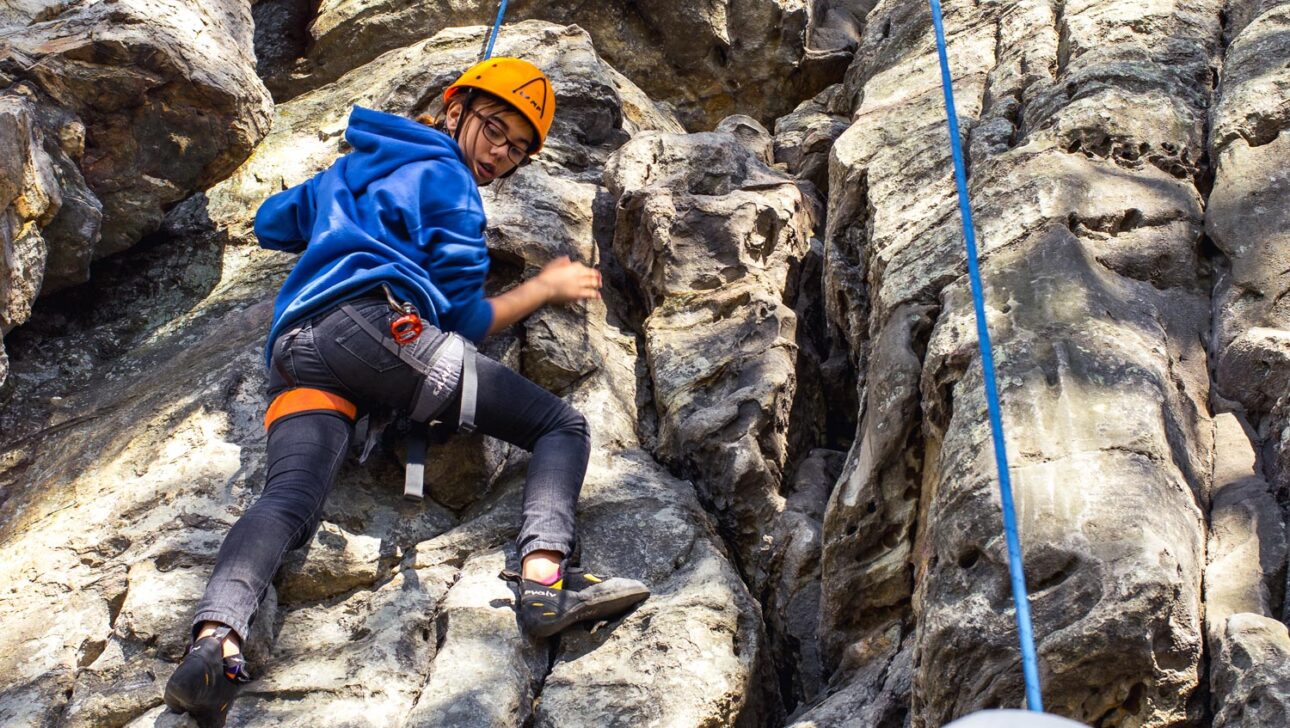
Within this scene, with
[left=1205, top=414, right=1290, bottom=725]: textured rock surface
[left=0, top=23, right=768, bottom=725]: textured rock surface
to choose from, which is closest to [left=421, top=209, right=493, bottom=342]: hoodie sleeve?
[left=0, top=23, right=768, bottom=725]: textured rock surface

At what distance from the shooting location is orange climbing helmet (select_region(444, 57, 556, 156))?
456 cm

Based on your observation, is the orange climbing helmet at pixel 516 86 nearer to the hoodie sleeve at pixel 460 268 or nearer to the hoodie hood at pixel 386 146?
the hoodie hood at pixel 386 146

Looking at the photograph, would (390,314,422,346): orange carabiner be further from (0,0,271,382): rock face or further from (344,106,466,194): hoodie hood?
(0,0,271,382): rock face

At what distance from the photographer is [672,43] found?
23.5 feet

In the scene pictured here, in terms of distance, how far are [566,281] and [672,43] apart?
10.7ft

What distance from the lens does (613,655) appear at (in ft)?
11.4

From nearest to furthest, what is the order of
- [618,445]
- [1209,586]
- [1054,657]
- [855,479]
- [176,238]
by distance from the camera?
[1054,657], [1209,586], [855,479], [618,445], [176,238]

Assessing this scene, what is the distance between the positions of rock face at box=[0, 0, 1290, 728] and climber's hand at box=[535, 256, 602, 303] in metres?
0.30

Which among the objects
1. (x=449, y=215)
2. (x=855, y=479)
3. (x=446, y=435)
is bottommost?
(x=855, y=479)

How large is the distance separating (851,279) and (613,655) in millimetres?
1907

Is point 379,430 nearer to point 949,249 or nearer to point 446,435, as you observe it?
point 446,435

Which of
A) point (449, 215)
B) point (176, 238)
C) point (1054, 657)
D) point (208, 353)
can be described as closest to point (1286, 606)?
point (1054, 657)

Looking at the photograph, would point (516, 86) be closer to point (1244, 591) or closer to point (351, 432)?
point (351, 432)

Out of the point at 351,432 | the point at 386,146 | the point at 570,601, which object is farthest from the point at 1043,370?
the point at 386,146
